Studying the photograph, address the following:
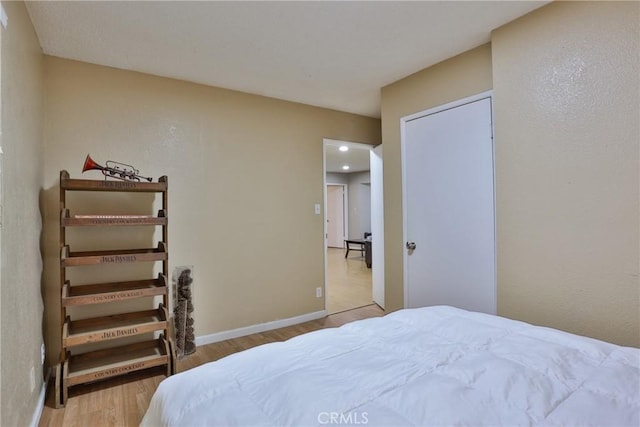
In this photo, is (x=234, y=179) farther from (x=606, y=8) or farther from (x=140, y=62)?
(x=606, y=8)

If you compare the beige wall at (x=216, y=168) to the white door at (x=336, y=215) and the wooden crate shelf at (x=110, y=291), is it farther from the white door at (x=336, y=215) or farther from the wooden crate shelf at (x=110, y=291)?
the white door at (x=336, y=215)

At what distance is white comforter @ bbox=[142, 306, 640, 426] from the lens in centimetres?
83

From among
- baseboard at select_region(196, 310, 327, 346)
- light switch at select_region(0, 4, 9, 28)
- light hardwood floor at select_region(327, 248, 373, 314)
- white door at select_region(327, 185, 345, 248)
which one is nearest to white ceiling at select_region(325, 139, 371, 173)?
white door at select_region(327, 185, 345, 248)

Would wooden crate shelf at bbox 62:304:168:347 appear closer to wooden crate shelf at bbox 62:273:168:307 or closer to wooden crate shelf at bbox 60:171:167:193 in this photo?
wooden crate shelf at bbox 62:273:168:307

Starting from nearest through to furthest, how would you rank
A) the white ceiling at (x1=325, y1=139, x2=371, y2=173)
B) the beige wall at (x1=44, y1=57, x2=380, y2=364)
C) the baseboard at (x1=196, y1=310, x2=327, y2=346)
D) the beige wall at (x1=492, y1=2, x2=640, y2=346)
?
the beige wall at (x1=492, y1=2, x2=640, y2=346)
the beige wall at (x1=44, y1=57, x2=380, y2=364)
the baseboard at (x1=196, y1=310, x2=327, y2=346)
the white ceiling at (x1=325, y1=139, x2=371, y2=173)

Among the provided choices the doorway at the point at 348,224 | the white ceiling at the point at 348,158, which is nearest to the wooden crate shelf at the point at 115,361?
the doorway at the point at 348,224

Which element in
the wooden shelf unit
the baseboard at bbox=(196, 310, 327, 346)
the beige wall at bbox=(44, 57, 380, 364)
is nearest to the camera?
the wooden shelf unit

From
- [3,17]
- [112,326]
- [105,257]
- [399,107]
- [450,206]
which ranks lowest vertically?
[112,326]

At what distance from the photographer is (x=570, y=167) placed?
1771mm

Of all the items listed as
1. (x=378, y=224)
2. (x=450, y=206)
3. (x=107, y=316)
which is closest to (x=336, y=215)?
(x=378, y=224)

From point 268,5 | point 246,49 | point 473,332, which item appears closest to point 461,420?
point 473,332

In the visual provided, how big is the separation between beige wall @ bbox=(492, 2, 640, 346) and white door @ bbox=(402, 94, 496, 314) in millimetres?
159

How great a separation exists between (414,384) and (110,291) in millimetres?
2235

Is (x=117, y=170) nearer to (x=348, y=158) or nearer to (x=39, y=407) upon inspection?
(x=39, y=407)
